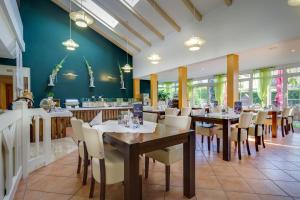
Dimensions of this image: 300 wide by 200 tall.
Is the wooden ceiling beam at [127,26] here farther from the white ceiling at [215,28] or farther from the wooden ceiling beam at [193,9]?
the wooden ceiling beam at [193,9]

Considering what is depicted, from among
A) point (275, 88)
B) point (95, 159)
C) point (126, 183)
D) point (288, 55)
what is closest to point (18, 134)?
point (95, 159)

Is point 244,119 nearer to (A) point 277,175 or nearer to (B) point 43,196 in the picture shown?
(A) point 277,175

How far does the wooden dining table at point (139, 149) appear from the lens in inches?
57.7

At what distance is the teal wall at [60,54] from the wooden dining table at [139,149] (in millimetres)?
6251

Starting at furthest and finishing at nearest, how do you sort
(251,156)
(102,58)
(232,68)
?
(102,58), (232,68), (251,156)

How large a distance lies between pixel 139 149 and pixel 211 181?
1.37 m

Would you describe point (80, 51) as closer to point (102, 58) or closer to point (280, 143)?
A: point (102, 58)

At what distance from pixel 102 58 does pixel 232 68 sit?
599 cm

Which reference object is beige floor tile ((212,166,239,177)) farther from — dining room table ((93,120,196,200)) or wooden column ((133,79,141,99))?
wooden column ((133,79,141,99))

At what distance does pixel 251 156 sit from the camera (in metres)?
3.28

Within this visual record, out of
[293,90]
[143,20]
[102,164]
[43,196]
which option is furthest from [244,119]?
[293,90]

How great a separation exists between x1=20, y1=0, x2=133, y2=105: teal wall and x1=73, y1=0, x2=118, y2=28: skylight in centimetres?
110

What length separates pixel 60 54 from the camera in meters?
7.14

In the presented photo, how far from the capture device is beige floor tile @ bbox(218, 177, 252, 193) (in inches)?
82.9
